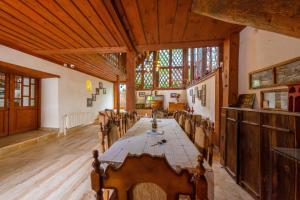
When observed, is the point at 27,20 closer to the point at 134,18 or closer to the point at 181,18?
the point at 134,18

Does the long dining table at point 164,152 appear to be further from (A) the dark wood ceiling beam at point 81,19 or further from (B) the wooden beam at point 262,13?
(A) the dark wood ceiling beam at point 81,19

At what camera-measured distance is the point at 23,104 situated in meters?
4.84

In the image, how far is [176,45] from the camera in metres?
3.41

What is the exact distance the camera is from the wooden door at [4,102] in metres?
4.20

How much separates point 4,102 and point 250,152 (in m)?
5.39

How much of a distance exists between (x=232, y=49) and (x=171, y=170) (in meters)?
2.89

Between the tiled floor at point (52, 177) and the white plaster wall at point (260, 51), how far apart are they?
48.9 inches

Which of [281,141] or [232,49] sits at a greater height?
[232,49]

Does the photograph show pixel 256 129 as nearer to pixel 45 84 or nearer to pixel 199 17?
pixel 199 17

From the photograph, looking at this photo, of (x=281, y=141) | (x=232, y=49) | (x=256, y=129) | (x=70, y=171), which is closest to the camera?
(x=281, y=141)

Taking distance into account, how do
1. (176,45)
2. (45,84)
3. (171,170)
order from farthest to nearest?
1. (45,84)
2. (176,45)
3. (171,170)

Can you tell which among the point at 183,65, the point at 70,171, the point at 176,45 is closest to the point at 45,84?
the point at 70,171

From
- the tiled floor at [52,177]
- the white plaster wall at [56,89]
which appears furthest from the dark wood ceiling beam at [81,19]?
→ the tiled floor at [52,177]

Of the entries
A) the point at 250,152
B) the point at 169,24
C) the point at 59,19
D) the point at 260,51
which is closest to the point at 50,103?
the point at 59,19
